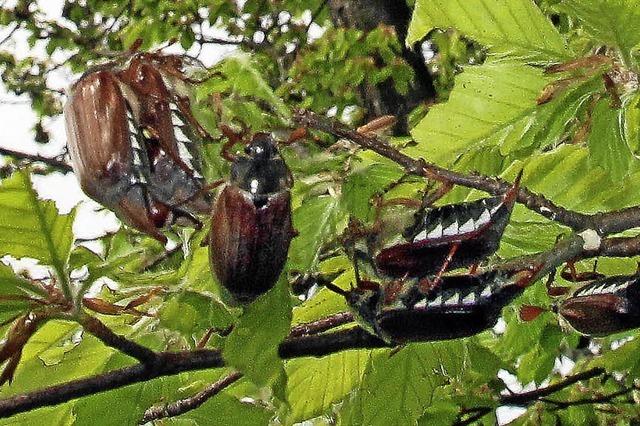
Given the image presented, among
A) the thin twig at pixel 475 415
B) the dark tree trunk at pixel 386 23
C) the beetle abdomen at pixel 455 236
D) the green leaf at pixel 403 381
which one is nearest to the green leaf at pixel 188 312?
the beetle abdomen at pixel 455 236

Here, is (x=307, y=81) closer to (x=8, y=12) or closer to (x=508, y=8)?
(x=8, y=12)

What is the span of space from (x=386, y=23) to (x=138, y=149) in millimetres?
3751

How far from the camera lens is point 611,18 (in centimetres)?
93

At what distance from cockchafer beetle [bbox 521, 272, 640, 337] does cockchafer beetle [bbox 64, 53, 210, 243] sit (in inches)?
18.7

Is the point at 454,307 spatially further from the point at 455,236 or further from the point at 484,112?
the point at 484,112

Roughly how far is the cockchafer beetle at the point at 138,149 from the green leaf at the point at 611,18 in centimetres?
46

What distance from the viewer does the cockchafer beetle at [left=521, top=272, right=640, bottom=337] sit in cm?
94

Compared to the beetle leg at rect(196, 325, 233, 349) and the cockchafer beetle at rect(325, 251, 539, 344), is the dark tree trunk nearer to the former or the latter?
the beetle leg at rect(196, 325, 233, 349)

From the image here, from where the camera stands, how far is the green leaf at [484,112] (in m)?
1.13

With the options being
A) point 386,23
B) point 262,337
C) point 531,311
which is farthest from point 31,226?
point 386,23

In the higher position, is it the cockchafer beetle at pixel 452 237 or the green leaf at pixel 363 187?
the cockchafer beetle at pixel 452 237

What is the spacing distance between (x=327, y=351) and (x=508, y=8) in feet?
1.65

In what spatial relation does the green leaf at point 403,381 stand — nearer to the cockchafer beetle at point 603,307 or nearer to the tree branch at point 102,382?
the cockchafer beetle at point 603,307

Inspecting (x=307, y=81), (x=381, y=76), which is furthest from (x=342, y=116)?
(x=381, y=76)
